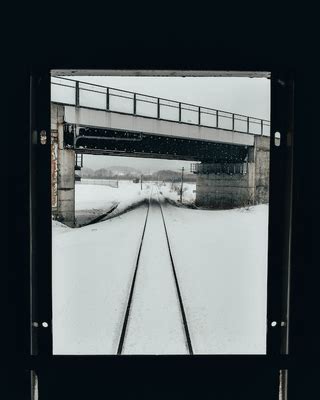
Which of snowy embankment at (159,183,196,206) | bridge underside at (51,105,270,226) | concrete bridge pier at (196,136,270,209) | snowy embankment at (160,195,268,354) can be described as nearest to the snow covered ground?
snowy embankment at (160,195,268,354)

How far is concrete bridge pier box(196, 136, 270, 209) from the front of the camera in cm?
2603

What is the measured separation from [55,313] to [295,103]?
6.22 meters

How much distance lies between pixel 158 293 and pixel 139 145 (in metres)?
14.3

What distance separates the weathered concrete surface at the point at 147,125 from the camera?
15.5 meters

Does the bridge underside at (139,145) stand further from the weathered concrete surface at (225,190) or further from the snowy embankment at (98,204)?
the snowy embankment at (98,204)

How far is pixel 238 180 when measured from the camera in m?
27.7

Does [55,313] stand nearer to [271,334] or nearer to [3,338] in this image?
[3,338]

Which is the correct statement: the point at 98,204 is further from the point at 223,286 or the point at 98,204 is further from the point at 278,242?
the point at 278,242

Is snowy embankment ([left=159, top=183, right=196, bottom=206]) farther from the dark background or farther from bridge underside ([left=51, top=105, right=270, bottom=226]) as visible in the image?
the dark background
